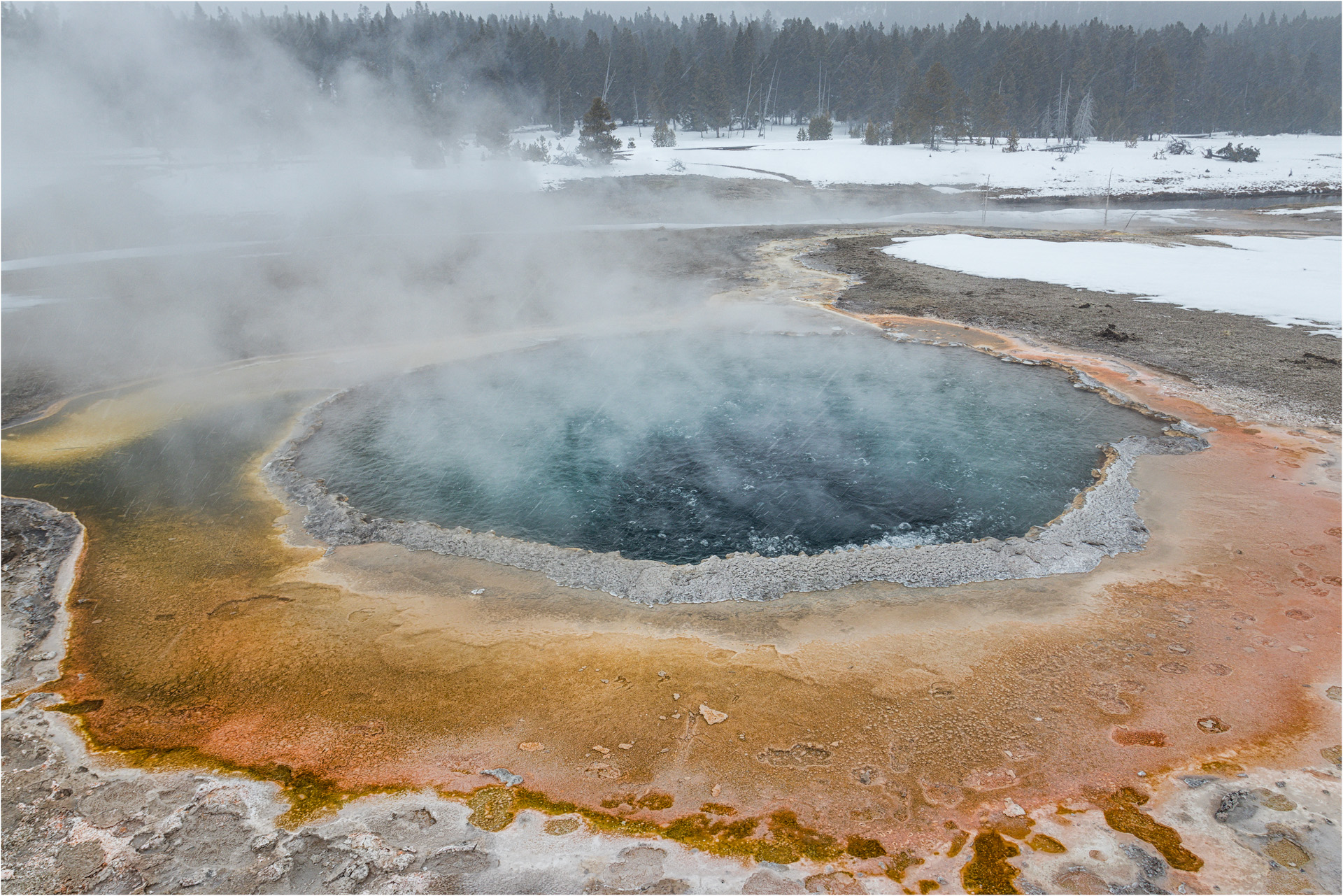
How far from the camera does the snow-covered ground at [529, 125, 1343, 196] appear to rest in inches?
A: 1131

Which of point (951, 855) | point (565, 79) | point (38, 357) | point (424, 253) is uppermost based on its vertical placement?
point (565, 79)

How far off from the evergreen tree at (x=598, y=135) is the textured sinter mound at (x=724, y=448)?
2451cm

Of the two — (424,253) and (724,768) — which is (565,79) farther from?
(724,768)

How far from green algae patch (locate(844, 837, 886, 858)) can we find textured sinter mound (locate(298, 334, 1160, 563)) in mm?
2305

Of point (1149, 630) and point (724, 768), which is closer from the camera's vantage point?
point (724, 768)

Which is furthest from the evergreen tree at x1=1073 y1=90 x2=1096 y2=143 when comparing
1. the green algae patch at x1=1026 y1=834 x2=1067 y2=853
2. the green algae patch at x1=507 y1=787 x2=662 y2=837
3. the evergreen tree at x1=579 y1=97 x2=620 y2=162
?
the green algae patch at x1=507 y1=787 x2=662 y2=837

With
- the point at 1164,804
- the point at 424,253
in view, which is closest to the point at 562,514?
the point at 1164,804

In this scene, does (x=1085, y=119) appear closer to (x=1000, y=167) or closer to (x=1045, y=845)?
(x=1000, y=167)

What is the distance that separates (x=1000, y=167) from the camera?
31.9m

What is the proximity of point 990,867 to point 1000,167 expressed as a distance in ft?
115

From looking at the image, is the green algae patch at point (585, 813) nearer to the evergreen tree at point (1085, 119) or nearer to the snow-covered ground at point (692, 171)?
the snow-covered ground at point (692, 171)

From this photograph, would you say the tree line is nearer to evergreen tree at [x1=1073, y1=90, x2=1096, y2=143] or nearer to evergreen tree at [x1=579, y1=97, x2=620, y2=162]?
evergreen tree at [x1=1073, y1=90, x2=1096, y2=143]

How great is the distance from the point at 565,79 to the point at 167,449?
3768cm

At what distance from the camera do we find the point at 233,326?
10945 millimetres
